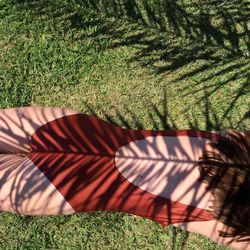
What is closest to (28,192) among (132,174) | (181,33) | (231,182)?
(132,174)

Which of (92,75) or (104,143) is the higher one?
(92,75)

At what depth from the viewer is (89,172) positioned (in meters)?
2.21

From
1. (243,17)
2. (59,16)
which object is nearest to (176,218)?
(243,17)

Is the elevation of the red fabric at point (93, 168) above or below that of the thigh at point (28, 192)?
above

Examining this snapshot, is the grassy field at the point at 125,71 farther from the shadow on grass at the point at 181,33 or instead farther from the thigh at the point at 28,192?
the thigh at the point at 28,192

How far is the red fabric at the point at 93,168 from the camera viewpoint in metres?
2.14

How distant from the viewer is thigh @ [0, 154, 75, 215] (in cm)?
224

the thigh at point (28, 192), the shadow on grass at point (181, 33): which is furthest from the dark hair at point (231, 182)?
the shadow on grass at point (181, 33)

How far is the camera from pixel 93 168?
2223 mm

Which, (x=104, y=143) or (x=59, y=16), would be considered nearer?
(x=104, y=143)

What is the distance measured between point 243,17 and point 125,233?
160 cm

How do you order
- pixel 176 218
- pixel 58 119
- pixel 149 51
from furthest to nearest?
pixel 149 51 → pixel 58 119 → pixel 176 218

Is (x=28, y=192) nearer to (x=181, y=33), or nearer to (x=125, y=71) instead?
(x=125, y=71)

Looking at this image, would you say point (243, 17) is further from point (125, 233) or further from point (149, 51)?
point (125, 233)
